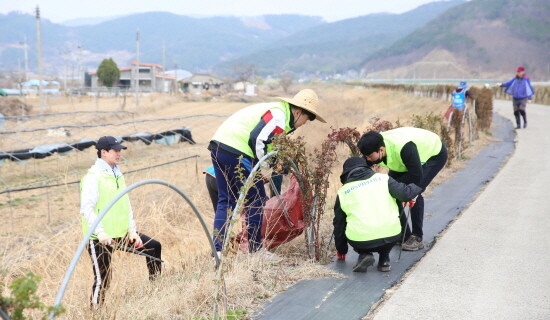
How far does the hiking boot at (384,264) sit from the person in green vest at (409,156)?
57 cm

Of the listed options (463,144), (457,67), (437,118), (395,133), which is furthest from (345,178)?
(457,67)

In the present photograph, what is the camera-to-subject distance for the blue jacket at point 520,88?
15.8 m

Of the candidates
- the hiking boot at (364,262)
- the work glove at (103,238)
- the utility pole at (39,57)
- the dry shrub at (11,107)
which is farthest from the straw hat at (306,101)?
the dry shrub at (11,107)

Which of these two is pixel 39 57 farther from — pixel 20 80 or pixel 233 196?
pixel 233 196

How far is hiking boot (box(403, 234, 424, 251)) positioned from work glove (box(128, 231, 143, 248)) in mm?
2559

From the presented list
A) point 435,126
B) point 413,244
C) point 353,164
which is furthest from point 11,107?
point 353,164

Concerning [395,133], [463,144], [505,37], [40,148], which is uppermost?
[505,37]

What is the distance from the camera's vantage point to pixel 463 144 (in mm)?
12727

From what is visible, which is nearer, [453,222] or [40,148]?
[453,222]

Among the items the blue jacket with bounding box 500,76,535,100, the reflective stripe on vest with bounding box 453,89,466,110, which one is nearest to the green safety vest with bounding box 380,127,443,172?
the reflective stripe on vest with bounding box 453,89,466,110

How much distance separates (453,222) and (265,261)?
2680 mm

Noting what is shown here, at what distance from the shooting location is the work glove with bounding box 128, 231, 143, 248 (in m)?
5.04

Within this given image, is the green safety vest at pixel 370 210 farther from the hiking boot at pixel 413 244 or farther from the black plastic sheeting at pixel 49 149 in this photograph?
the black plastic sheeting at pixel 49 149

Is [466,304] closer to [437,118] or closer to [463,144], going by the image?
[437,118]
